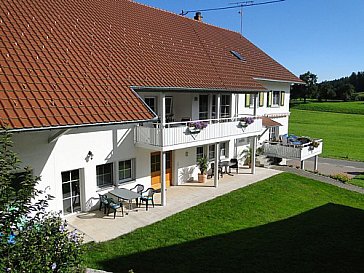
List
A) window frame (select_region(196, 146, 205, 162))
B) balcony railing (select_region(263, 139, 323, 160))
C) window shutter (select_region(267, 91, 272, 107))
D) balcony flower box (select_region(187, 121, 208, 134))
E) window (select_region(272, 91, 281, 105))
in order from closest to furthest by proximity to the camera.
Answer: balcony flower box (select_region(187, 121, 208, 134)), window frame (select_region(196, 146, 205, 162)), balcony railing (select_region(263, 139, 323, 160)), window shutter (select_region(267, 91, 272, 107)), window (select_region(272, 91, 281, 105))

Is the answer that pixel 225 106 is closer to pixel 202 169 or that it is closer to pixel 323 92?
pixel 202 169

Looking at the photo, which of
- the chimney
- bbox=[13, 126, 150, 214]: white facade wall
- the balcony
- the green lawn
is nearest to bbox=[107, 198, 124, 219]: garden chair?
bbox=[13, 126, 150, 214]: white facade wall

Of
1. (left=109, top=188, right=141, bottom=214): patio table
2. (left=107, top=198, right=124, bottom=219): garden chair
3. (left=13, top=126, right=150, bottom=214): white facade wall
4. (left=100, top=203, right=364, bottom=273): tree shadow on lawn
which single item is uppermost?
(left=13, top=126, right=150, bottom=214): white facade wall

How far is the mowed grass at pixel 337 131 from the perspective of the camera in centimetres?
3490

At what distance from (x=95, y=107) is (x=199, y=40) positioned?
11.6 m

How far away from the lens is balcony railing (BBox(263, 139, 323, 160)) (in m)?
21.6

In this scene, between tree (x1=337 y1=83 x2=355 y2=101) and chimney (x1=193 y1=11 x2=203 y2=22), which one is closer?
chimney (x1=193 y1=11 x2=203 y2=22)

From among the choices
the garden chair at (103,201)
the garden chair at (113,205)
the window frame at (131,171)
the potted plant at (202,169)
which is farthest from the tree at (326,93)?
the garden chair at (113,205)

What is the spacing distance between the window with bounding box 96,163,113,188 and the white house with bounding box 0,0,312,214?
0.04 meters

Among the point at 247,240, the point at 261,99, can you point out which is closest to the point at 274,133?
the point at 261,99

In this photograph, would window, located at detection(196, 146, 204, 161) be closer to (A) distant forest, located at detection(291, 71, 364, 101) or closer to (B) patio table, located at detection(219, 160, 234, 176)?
(B) patio table, located at detection(219, 160, 234, 176)

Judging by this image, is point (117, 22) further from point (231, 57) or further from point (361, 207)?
point (361, 207)

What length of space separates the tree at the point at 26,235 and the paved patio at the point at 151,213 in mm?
5529

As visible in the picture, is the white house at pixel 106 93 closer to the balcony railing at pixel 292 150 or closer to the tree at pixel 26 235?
the balcony railing at pixel 292 150
